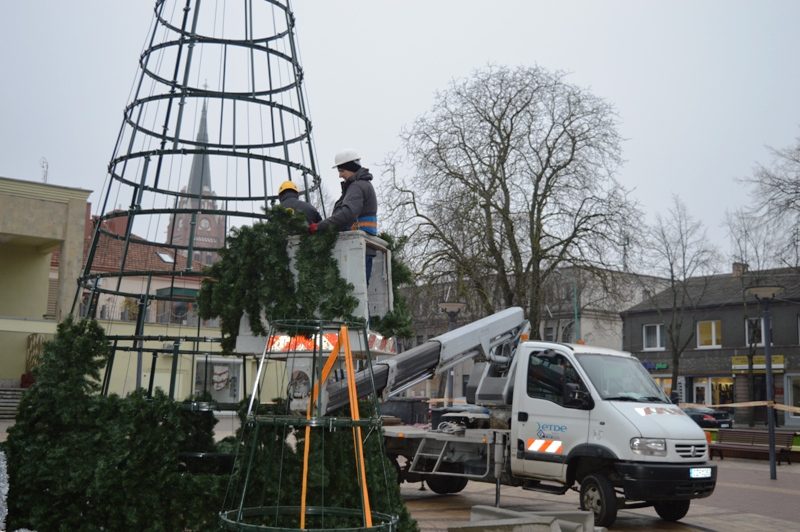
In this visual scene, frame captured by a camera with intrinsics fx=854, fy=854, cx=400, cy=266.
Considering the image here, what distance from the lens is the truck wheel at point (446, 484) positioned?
45.7 feet

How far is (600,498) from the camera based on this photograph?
1096 cm

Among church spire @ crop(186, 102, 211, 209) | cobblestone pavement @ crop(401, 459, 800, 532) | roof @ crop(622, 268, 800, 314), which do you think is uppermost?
roof @ crop(622, 268, 800, 314)

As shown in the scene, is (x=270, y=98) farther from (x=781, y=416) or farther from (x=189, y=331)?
(x=781, y=416)

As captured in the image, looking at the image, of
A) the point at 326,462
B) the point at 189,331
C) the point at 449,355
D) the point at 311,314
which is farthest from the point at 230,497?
the point at 449,355

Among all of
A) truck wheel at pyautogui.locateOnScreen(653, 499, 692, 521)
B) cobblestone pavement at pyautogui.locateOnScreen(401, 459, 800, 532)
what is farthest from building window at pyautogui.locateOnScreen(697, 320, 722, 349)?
truck wheel at pyautogui.locateOnScreen(653, 499, 692, 521)

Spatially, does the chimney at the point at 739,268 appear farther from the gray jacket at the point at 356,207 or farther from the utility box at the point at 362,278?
the gray jacket at the point at 356,207

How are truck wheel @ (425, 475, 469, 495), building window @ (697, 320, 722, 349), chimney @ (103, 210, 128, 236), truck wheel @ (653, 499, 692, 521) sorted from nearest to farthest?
1. chimney @ (103, 210, 128, 236)
2. truck wheel @ (653, 499, 692, 521)
3. truck wheel @ (425, 475, 469, 495)
4. building window @ (697, 320, 722, 349)

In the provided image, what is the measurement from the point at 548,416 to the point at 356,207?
632 centimetres

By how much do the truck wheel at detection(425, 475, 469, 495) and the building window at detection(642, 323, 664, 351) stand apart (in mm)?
41818

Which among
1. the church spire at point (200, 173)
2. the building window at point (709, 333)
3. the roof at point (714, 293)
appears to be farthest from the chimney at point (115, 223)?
the building window at point (709, 333)

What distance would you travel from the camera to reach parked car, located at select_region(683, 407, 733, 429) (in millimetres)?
31891

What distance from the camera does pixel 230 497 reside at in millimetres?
5988

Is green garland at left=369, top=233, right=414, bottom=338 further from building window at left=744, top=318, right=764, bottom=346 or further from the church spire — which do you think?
building window at left=744, top=318, right=764, bottom=346

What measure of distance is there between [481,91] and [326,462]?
24032 millimetres
